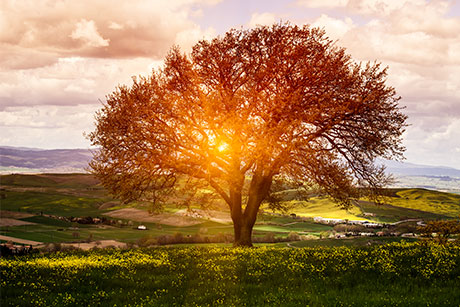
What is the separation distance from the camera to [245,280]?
67.1ft

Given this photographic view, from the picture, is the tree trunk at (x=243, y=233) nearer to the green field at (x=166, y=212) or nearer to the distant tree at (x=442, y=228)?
the distant tree at (x=442, y=228)

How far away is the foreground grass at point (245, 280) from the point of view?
55.7 feet

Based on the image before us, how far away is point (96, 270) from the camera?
22.2m

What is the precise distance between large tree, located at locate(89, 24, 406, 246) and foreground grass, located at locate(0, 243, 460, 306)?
9.32 meters

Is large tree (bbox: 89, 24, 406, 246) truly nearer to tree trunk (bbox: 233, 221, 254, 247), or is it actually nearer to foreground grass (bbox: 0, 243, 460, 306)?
tree trunk (bbox: 233, 221, 254, 247)

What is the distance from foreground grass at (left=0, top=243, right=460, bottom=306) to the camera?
16984 millimetres

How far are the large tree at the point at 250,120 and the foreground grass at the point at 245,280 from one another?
932cm

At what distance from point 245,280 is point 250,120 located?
15075 mm

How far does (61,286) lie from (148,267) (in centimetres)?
487

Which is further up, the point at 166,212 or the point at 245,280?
the point at 245,280

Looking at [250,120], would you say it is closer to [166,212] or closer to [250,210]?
[250,210]

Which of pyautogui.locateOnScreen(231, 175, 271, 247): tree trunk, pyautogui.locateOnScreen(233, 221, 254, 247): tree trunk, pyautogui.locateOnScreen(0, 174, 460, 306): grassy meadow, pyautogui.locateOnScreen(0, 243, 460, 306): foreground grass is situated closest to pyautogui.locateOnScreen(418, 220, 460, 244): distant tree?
pyautogui.locateOnScreen(0, 174, 460, 306): grassy meadow

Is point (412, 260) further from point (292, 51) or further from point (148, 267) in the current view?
point (292, 51)

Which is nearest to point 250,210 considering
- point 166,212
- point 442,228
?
point 442,228
